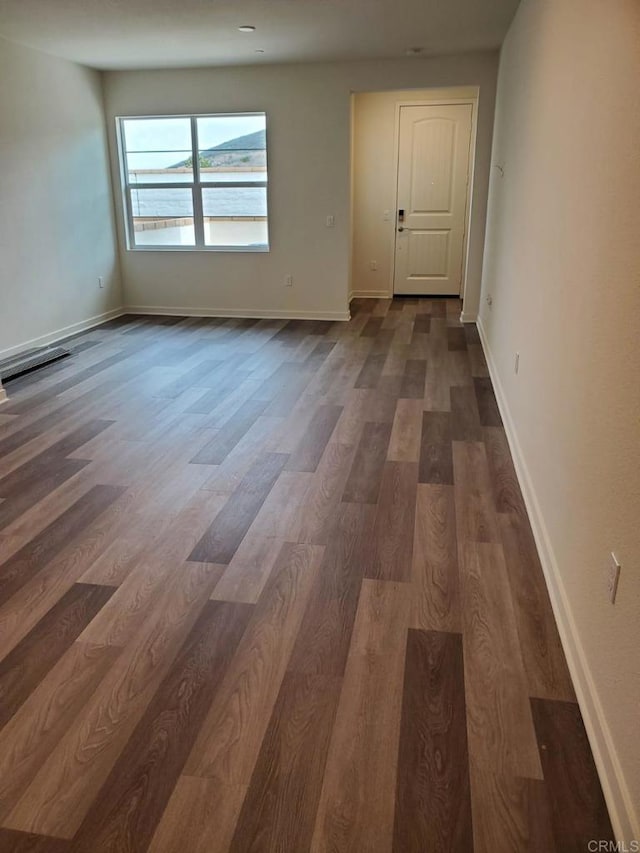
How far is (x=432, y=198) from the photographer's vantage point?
25.8 ft

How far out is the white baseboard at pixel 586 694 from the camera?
4.38ft

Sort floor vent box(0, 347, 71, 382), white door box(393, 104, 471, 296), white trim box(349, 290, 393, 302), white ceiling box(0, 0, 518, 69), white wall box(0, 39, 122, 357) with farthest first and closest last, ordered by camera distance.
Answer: white trim box(349, 290, 393, 302), white door box(393, 104, 471, 296), white wall box(0, 39, 122, 357), floor vent box(0, 347, 71, 382), white ceiling box(0, 0, 518, 69)

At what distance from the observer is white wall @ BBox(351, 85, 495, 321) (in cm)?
735

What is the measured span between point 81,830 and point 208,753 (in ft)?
1.05

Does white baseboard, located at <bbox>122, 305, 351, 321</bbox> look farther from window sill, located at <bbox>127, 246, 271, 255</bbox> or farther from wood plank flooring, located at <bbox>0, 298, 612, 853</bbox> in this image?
wood plank flooring, located at <bbox>0, 298, 612, 853</bbox>

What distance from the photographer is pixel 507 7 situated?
434 cm

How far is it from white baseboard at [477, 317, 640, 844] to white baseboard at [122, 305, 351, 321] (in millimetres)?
4396

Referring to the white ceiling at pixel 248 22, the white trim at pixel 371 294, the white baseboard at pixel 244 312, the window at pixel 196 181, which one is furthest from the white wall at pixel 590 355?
the white trim at pixel 371 294

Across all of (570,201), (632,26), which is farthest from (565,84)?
(632,26)

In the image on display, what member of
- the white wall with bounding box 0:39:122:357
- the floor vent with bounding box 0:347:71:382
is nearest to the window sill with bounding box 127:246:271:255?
the white wall with bounding box 0:39:122:357

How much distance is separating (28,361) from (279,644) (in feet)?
13.3

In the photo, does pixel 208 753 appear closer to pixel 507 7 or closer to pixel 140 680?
pixel 140 680

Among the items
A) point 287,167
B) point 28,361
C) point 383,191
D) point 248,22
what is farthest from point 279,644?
point 383,191

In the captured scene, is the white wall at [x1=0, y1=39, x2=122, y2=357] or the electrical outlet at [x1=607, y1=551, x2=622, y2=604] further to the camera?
the white wall at [x1=0, y1=39, x2=122, y2=357]
